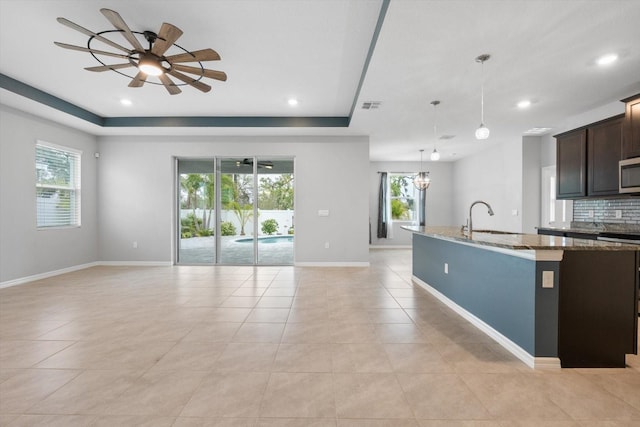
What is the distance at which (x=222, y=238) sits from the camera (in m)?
6.47

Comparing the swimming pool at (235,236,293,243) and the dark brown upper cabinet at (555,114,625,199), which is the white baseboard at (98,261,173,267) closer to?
the swimming pool at (235,236,293,243)

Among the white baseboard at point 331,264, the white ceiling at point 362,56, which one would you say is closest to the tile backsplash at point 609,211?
the white ceiling at point 362,56

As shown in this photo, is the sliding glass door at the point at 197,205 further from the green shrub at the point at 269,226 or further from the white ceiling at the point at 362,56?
the white ceiling at the point at 362,56

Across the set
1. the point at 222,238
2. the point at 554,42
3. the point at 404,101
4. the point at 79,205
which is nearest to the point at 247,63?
the point at 404,101

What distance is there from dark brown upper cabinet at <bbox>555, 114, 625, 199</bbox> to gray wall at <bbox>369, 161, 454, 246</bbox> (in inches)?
171

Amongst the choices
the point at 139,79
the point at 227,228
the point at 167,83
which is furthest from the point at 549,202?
the point at 139,79

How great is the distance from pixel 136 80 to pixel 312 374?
360 cm

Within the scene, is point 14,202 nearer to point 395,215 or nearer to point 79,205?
point 79,205

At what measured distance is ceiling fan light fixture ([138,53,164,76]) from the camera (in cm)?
290

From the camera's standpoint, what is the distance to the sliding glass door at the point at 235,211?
6.41 meters

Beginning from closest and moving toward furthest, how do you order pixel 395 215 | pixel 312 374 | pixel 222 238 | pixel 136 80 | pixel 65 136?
1. pixel 312 374
2. pixel 136 80
3. pixel 65 136
4. pixel 222 238
5. pixel 395 215

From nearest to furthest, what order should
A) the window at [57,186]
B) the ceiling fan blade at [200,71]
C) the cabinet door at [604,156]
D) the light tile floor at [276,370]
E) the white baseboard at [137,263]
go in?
the light tile floor at [276,370] < the ceiling fan blade at [200,71] < the cabinet door at [604,156] < the window at [57,186] < the white baseboard at [137,263]

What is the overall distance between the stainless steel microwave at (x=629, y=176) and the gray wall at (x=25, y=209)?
8692 mm

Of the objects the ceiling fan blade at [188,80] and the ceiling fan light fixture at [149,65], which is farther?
the ceiling fan blade at [188,80]
